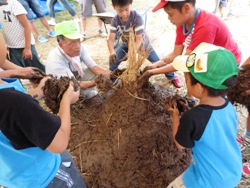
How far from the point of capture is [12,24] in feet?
9.22

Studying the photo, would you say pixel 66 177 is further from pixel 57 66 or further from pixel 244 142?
pixel 244 142

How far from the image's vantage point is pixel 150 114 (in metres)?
2.05

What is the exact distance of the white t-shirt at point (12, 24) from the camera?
2726mm

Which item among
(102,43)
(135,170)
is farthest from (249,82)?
(102,43)

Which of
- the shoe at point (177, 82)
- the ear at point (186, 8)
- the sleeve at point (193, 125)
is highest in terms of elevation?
the ear at point (186, 8)

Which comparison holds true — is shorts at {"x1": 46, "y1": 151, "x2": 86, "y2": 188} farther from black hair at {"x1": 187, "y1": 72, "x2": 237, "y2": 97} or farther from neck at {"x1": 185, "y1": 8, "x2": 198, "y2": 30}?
neck at {"x1": 185, "y1": 8, "x2": 198, "y2": 30}

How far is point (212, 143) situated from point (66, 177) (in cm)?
90

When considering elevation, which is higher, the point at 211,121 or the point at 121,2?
the point at 121,2

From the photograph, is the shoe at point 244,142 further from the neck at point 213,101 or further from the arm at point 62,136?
the arm at point 62,136

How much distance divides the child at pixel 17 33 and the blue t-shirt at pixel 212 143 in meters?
2.48

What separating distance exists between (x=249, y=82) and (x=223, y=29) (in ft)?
1.76

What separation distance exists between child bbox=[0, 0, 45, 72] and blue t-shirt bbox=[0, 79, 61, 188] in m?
2.05

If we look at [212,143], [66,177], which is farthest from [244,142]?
[66,177]

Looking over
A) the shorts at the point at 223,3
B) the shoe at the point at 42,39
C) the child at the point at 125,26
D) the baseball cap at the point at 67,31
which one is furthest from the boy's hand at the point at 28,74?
the shorts at the point at 223,3
